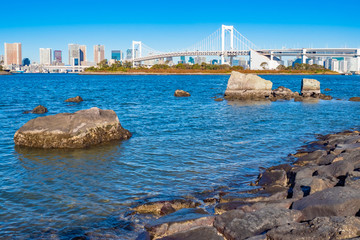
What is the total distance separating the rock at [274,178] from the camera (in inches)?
269

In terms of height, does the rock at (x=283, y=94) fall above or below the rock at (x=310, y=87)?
below

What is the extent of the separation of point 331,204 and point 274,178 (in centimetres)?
250

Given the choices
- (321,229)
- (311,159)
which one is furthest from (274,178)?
(321,229)

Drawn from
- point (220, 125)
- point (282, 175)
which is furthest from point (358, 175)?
point (220, 125)

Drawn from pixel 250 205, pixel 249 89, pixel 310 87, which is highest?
pixel 310 87

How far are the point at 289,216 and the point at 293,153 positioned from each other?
5.63 metres

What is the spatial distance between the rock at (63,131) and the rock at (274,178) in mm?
5286

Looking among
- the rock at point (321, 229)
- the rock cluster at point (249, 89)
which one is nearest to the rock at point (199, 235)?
the rock at point (321, 229)

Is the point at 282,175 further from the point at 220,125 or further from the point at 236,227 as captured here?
the point at 220,125

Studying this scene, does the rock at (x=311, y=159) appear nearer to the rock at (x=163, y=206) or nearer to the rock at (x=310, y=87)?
the rock at (x=163, y=206)

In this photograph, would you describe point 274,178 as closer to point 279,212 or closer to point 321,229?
point 279,212

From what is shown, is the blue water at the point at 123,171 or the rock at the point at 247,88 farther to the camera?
the rock at the point at 247,88

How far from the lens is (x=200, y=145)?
10.9 metres

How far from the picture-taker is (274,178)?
700 centimetres
